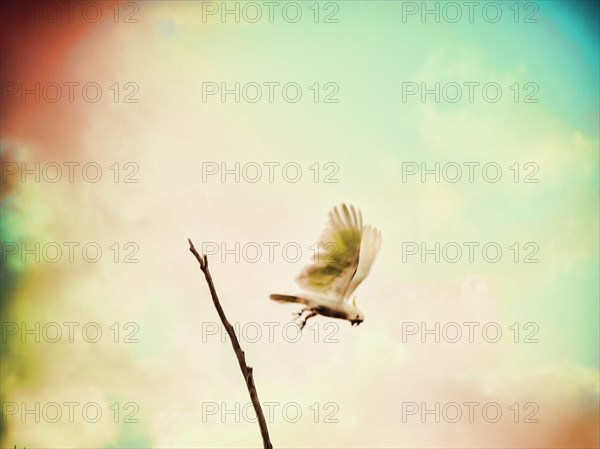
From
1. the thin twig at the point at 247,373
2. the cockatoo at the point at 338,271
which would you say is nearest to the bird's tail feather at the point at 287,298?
the cockatoo at the point at 338,271

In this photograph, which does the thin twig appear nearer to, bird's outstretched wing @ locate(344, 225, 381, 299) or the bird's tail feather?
the bird's tail feather

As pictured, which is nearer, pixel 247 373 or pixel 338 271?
pixel 247 373

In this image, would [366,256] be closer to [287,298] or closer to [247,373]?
[287,298]

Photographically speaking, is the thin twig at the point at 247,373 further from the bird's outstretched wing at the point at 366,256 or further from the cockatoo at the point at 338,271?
the bird's outstretched wing at the point at 366,256

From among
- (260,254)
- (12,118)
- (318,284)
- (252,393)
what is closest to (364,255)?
(318,284)

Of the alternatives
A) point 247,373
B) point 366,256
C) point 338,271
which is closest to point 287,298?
point 338,271

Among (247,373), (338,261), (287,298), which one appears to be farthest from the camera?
(338,261)

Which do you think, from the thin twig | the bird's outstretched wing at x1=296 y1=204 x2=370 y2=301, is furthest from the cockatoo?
the thin twig
